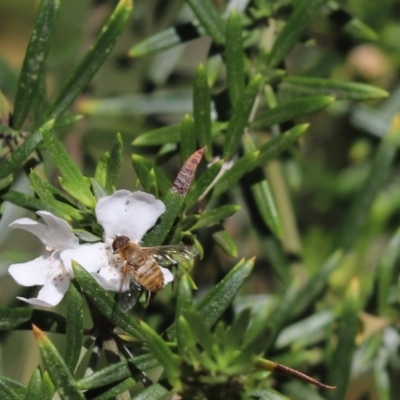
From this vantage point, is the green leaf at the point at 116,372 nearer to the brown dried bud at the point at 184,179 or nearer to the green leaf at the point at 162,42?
the brown dried bud at the point at 184,179

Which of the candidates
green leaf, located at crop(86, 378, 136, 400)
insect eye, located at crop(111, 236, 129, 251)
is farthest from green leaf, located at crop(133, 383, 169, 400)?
insect eye, located at crop(111, 236, 129, 251)

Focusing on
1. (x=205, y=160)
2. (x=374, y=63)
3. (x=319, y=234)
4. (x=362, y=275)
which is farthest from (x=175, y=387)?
(x=374, y=63)

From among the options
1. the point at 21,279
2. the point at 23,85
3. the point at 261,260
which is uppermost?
the point at 23,85

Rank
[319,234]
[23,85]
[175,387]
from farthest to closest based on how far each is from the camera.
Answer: [319,234]
[23,85]
[175,387]

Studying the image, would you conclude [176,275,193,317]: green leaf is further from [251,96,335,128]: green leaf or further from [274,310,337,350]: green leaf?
[274,310,337,350]: green leaf

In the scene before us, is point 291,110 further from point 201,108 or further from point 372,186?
point 372,186

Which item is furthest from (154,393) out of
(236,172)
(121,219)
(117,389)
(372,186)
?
(372,186)

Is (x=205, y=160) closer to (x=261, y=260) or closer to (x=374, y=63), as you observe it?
(x=261, y=260)
